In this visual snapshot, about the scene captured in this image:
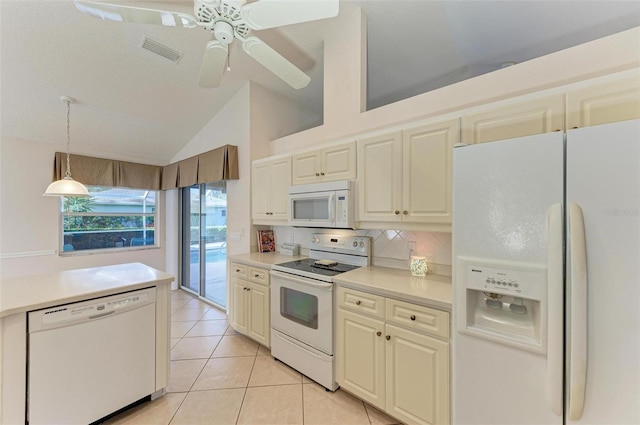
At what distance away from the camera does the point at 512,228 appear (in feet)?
3.70

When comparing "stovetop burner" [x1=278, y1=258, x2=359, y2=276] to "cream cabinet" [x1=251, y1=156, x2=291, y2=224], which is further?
"cream cabinet" [x1=251, y1=156, x2=291, y2=224]

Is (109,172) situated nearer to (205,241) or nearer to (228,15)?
(205,241)

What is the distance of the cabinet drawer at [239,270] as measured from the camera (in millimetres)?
2821

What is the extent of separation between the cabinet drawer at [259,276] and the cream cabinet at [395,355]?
89cm

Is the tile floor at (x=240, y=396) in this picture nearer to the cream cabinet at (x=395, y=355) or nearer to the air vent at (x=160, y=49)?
the cream cabinet at (x=395, y=355)

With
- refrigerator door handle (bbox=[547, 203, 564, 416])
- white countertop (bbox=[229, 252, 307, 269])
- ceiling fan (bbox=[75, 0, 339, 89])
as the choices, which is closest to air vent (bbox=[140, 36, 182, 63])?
ceiling fan (bbox=[75, 0, 339, 89])

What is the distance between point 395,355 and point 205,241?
11.7 ft

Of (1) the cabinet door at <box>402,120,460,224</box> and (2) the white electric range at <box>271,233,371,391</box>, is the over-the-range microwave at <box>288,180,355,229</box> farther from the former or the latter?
(1) the cabinet door at <box>402,120,460,224</box>

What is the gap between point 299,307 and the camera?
228cm

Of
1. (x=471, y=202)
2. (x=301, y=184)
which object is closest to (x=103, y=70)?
(x=301, y=184)

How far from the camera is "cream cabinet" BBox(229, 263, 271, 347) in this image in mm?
2584

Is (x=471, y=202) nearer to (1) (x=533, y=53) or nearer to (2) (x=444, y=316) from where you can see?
(2) (x=444, y=316)

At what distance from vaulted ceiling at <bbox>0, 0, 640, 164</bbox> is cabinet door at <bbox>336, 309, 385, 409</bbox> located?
8.78ft

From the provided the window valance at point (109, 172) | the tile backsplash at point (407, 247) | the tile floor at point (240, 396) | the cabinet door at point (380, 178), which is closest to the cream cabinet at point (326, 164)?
the cabinet door at point (380, 178)
